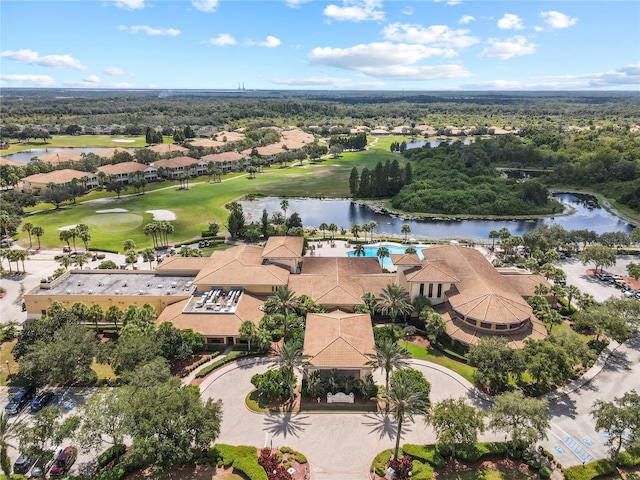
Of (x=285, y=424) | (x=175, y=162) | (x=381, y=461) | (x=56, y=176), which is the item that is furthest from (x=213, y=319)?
(x=175, y=162)

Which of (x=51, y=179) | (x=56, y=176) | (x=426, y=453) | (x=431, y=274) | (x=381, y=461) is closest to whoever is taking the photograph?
(x=381, y=461)

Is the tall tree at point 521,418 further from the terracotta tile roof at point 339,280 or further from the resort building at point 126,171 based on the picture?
the resort building at point 126,171

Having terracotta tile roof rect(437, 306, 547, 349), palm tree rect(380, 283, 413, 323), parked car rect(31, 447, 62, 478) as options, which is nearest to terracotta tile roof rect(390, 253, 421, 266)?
palm tree rect(380, 283, 413, 323)

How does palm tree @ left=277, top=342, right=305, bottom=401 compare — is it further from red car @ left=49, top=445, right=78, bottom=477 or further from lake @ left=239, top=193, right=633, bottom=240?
lake @ left=239, top=193, right=633, bottom=240

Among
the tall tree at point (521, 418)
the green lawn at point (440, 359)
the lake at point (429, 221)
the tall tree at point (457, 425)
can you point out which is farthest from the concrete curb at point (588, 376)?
the lake at point (429, 221)

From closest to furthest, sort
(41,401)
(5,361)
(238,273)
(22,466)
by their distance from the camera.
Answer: (22,466), (41,401), (5,361), (238,273)

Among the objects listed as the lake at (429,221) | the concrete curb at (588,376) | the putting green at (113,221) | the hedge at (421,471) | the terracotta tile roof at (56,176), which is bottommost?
the lake at (429,221)

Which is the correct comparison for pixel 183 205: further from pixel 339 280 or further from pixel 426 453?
pixel 426 453
